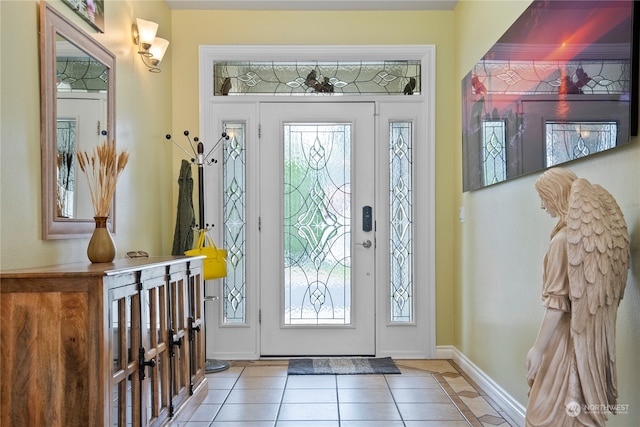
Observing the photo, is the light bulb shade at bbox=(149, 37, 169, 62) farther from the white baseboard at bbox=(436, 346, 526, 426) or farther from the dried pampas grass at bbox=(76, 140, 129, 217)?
the white baseboard at bbox=(436, 346, 526, 426)

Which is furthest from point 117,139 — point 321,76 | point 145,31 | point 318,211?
point 321,76

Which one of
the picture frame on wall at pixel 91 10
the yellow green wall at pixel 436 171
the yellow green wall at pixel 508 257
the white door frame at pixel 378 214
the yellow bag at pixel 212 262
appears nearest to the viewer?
the yellow green wall at pixel 508 257

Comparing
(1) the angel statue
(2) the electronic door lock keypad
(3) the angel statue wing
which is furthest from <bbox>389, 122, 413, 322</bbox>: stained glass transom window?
(3) the angel statue wing

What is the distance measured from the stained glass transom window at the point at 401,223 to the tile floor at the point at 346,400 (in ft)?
1.79

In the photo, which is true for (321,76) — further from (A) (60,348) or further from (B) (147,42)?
(A) (60,348)

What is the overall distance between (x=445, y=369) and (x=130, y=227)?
2.43m

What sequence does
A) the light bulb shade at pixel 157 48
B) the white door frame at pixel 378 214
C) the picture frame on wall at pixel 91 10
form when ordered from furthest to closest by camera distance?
the white door frame at pixel 378 214
the light bulb shade at pixel 157 48
the picture frame on wall at pixel 91 10

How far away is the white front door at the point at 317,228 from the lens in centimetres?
456

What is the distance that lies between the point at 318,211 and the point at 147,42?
5.82 ft

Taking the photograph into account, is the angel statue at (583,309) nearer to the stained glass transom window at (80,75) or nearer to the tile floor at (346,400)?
the tile floor at (346,400)

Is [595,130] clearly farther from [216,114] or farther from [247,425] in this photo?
[216,114]

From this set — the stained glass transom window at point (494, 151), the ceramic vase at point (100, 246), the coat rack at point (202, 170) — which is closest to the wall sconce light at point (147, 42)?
the coat rack at point (202, 170)

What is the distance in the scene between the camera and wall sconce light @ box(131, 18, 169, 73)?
3.68 metres

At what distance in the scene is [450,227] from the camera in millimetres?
4562
